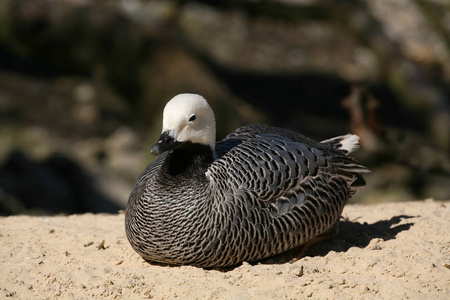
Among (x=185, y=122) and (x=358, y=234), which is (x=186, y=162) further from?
(x=358, y=234)

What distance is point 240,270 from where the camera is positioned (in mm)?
5086

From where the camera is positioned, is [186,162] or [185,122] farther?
[186,162]

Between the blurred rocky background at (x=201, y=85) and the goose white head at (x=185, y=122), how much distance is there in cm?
498

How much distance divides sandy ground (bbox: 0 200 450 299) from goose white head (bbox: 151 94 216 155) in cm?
107

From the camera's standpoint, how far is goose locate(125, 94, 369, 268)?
503cm

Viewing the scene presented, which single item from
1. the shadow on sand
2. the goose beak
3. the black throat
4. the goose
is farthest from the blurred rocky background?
the goose beak

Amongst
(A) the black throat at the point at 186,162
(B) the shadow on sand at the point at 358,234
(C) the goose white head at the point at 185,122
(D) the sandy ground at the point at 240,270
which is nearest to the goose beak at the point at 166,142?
(C) the goose white head at the point at 185,122

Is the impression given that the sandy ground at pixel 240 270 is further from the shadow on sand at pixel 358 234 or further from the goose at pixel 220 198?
the goose at pixel 220 198

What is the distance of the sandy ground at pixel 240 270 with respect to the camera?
4.76 meters

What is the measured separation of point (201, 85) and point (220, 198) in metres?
5.73

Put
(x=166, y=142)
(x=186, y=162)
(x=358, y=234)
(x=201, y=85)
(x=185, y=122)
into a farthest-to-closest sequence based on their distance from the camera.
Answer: (x=201, y=85)
(x=358, y=234)
(x=186, y=162)
(x=185, y=122)
(x=166, y=142)

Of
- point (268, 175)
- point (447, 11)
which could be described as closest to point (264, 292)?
point (268, 175)

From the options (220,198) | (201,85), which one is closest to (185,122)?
(220,198)

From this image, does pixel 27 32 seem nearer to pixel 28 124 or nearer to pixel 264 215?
pixel 28 124
